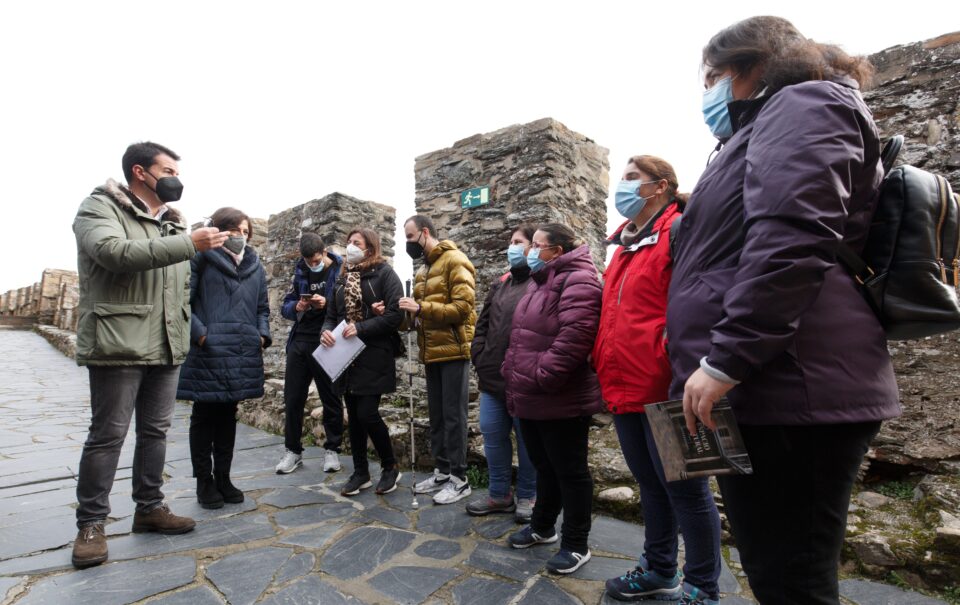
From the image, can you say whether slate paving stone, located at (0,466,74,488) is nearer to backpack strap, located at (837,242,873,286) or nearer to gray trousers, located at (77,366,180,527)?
gray trousers, located at (77,366,180,527)

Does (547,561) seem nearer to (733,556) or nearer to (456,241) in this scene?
(733,556)

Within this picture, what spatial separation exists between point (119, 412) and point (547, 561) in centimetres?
223

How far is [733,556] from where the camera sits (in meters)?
2.53

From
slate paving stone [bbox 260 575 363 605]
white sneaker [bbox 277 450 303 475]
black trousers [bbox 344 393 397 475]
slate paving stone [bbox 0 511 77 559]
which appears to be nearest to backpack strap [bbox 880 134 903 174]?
slate paving stone [bbox 260 575 363 605]

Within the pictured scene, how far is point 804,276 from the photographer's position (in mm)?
1016

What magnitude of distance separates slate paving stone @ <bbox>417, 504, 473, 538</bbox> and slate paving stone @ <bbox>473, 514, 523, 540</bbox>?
0.23 ft

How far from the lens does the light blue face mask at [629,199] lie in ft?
7.29

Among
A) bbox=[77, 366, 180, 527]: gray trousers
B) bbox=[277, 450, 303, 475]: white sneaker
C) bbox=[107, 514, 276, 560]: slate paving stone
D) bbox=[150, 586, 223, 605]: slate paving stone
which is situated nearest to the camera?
bbox=[150, 586, 223, 605]: slate paving stone

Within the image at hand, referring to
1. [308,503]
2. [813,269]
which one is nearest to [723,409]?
[813,269]

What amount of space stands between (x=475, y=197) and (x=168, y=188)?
272 centimetres

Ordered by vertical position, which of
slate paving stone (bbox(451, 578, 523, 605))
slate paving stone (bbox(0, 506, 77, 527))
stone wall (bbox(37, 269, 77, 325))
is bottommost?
slate paving stone (bbox(451, 578, 523, 605))

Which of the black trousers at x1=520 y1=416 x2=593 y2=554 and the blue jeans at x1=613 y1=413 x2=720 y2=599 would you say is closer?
the blue jeans at x1=613 y1=413 x2=720 y2=599

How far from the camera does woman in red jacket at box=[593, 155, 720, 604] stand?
184 centimetres

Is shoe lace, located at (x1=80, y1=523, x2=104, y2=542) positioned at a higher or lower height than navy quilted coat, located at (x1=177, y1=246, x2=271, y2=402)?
lower
